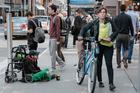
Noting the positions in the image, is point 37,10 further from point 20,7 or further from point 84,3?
point 84,3

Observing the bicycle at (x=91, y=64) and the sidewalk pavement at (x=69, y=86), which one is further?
the sidewalk pavement at (x=69, y=86)

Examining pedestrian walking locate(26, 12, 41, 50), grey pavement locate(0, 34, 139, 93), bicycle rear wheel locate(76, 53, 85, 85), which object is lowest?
grey pavement locate(0, 34, 139, 93)

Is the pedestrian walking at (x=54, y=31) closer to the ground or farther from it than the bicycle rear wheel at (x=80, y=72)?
farther from it

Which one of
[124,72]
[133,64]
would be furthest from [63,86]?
[133,64]

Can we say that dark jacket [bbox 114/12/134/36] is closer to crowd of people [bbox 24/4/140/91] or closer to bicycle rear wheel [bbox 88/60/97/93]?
crowd of people [bbox 24/4/140/91]

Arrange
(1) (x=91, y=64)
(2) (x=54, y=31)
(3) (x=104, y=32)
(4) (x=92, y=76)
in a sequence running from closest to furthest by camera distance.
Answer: (4) (x=92, y=76), (1) (x=91, y=64), (3) (x=104, y=32), (2) (x=54, y=31)

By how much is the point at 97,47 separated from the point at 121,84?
1.47m

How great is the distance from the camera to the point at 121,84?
10.3 m

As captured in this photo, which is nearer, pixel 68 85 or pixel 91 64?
pixel 91 64

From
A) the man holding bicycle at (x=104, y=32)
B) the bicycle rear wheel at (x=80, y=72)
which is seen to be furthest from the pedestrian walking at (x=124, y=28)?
the man holding bicycle at (x=104, y=32)

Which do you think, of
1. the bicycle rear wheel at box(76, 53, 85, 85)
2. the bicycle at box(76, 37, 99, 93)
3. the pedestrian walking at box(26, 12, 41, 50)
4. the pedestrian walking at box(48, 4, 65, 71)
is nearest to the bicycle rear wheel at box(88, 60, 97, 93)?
the bicycle at box(76, 37, 99, 93)

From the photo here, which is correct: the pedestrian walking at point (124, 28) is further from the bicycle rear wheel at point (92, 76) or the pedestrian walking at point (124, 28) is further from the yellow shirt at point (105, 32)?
the bicycle rear wheel at point (92, 76)

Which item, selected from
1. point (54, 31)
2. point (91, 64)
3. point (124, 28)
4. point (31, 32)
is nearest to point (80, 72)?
point (91, 64)

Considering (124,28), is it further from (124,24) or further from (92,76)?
(92,76)
